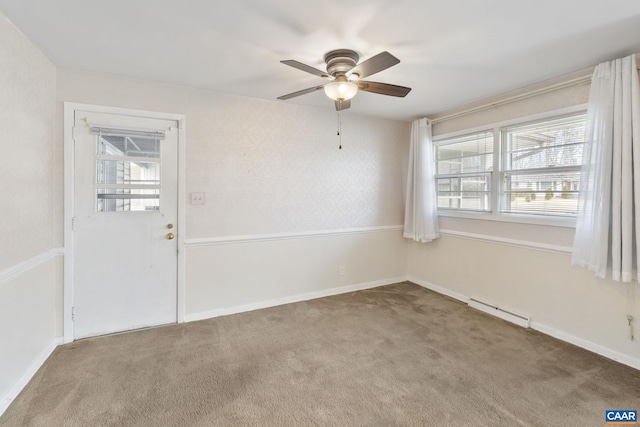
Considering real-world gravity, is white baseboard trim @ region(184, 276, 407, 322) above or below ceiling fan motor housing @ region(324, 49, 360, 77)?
below

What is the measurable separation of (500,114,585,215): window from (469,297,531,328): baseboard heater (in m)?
1.06

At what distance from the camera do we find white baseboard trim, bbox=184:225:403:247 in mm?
3066

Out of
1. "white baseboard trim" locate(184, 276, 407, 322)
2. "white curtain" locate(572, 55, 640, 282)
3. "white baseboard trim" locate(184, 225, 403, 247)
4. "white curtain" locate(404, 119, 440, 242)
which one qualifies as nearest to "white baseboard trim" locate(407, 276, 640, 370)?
"white curtain" locate(572, 55, 640, 282)

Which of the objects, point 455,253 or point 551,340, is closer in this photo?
point 551,340

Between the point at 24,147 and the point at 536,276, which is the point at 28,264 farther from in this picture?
the point at 536,276

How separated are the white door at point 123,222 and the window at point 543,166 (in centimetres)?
350

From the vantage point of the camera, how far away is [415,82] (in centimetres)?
280

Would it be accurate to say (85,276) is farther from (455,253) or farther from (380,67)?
(455,253)

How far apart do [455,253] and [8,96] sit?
14.2 ft

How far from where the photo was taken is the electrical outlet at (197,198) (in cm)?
299

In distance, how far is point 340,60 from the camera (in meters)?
2.20

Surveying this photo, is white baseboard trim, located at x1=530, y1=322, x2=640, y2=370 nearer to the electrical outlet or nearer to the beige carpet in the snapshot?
the beige carpet

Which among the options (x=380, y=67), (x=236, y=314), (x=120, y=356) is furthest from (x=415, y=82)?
(x=120, y=356)

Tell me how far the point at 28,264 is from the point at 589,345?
445 centimetres
